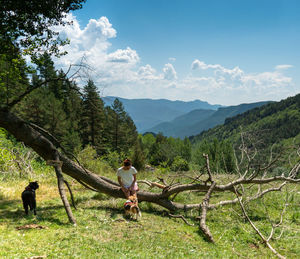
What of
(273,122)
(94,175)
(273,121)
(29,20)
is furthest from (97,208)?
(273,121)

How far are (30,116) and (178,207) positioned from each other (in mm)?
25924

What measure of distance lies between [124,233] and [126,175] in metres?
1.96

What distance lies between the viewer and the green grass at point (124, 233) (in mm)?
4145

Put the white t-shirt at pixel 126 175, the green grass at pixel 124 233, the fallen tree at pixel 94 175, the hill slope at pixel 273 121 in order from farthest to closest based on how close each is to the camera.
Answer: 1. the hill slope at pixel 273 121
2. the white t-shirt at pixel 126 175
3. the fallen tree at pixel 94 175
4. the green grass at pixel 124 233

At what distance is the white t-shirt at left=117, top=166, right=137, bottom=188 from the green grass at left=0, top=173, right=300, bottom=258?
2.71 ft

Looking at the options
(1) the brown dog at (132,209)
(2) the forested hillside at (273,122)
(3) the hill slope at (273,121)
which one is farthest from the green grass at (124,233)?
(3) the hill slope at (273,121)

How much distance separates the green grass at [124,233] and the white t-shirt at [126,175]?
2.71 ft

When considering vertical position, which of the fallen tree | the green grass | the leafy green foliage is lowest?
the green grass

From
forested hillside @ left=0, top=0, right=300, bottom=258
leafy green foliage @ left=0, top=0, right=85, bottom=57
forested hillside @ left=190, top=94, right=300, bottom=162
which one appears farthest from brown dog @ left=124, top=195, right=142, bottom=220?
forested hillside @ left=190, top=94, right=300, bottom=162

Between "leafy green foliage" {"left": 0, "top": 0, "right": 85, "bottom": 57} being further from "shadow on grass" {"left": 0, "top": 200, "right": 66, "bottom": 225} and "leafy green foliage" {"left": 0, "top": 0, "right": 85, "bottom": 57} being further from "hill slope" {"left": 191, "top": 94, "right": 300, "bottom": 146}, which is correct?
"hill slope" {"left": 191, "top": 94, "right": 300, "bottom": 146}

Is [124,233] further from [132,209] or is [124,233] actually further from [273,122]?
[273,122]

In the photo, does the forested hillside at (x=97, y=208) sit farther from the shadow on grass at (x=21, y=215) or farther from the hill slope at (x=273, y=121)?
the hill slope at (x=273, y=121)

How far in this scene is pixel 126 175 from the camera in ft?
22.4

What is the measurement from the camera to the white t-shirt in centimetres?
681
